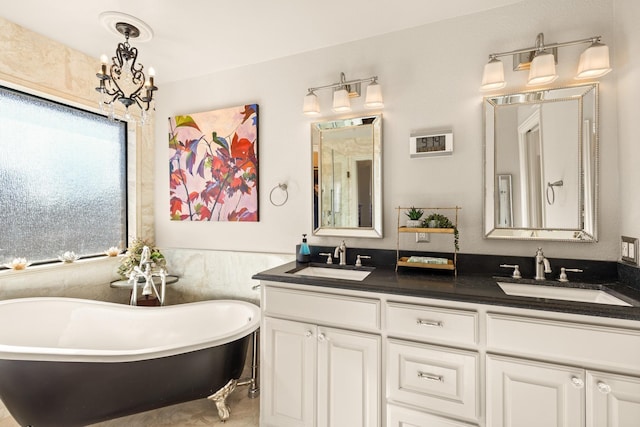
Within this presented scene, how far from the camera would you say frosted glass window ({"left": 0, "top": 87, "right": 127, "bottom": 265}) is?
2.12 m

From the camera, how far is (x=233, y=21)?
200 cm

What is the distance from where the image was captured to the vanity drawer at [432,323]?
1.39 meters

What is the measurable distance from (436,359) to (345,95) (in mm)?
1697

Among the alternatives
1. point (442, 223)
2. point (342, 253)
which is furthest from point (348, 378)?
point (442, 223)

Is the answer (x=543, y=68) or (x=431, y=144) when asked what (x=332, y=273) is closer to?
(x=431, y=144)

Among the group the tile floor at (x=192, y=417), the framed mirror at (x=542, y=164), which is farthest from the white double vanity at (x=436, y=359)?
the framed mirror at (x=542, y=164)

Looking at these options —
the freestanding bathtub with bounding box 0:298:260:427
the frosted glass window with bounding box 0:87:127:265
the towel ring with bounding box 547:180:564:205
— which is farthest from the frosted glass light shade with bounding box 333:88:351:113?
the frosted glass window with bounding box 0:87:127:265

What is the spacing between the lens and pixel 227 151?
2617mm

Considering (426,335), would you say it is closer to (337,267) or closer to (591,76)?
(337,267)

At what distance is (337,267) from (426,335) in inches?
31.6

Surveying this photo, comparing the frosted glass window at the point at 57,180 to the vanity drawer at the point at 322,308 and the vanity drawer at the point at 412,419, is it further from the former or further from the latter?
the vanity drawer at the point at 412,419

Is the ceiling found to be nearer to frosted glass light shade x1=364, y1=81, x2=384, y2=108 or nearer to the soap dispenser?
frosted glass light shade x1=364, y1=81, x2=384, y2=108

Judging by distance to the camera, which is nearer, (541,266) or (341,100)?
(541,266)

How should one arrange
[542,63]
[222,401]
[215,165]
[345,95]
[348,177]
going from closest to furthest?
[542,63] < [222,401] < [345,95] < [348,177] < [215,165]
